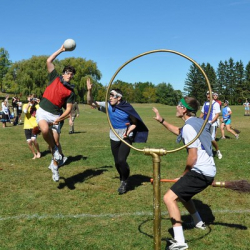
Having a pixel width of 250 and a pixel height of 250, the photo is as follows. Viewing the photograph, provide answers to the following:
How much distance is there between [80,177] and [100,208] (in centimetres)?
250

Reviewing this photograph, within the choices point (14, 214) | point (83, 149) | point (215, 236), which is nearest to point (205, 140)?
point (215, 236)

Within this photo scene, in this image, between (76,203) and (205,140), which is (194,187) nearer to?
(205,140)

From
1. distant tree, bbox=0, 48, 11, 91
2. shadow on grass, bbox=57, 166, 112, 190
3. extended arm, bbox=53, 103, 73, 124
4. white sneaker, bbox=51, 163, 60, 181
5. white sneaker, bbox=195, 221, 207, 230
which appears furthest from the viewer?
distant tree, bbox=0, 48, 11, 91

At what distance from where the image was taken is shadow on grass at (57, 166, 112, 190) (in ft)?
25.0

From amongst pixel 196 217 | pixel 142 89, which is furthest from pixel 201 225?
pixel 142 89

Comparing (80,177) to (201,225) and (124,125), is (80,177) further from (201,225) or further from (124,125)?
(201,225)

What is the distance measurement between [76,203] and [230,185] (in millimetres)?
3262

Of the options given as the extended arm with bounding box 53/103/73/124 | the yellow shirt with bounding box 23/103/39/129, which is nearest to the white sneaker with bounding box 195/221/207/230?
the extended arm with bounding box 53/103/73/124

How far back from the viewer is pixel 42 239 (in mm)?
4723

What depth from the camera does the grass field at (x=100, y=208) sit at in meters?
4.68

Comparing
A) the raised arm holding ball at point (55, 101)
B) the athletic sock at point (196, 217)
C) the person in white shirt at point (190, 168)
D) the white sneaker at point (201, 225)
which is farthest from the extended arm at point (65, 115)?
the white sneaker at point (201, 225)

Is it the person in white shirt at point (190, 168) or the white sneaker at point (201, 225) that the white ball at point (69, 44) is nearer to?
the person in white shirt at point (190, 168)

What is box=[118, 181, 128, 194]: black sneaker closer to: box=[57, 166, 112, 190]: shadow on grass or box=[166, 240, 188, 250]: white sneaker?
box=[57, 166, 112, 190]: shadow on grass

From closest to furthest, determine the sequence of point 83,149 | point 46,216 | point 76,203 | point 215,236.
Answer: point 215,236 → point 46,216 → point 76,203 → point 83,149
